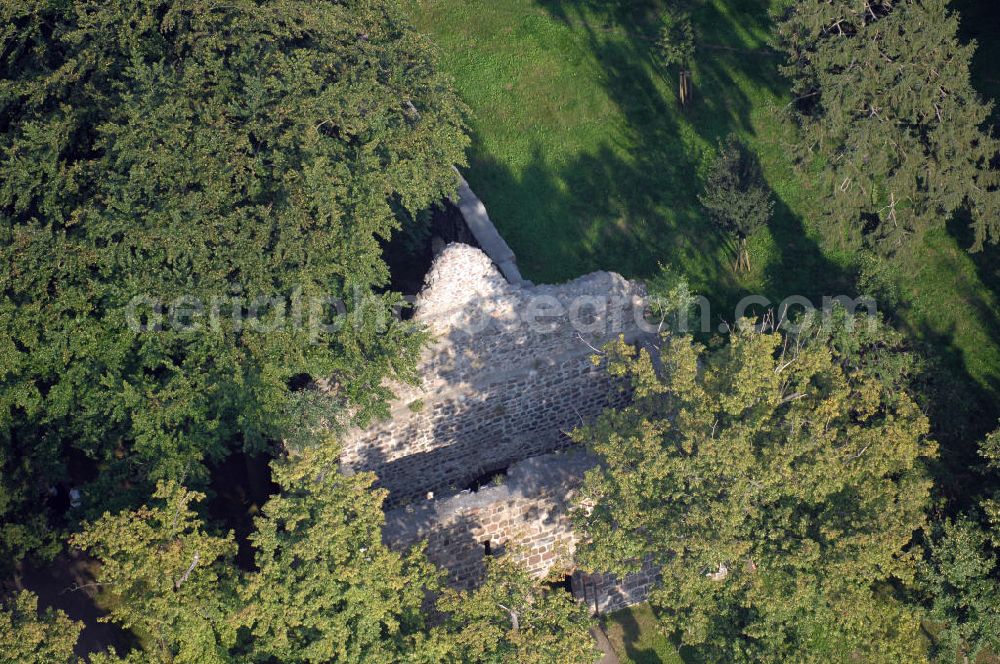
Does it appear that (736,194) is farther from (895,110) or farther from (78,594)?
(78,594)

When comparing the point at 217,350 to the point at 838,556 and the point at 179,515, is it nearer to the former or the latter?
the point at 179,515

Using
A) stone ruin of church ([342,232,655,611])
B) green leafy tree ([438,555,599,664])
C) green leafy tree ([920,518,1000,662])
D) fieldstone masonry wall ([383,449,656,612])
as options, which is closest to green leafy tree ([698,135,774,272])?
stone ruin of church ([342,232,655,611])

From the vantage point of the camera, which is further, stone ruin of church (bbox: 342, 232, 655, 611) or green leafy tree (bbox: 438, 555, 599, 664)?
stone ruin of church (bbox: 342, 232, 655, 611)

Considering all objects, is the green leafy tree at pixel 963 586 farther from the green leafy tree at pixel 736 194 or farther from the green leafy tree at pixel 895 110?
the green leafy tree at pixel 736 194

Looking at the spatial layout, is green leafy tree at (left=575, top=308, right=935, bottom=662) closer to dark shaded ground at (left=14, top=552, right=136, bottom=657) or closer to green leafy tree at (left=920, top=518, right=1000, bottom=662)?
green leafy tree at (left=920, top=518, right=1000, bottom=662)

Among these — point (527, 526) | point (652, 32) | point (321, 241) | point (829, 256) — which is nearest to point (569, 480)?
point (527, 526)

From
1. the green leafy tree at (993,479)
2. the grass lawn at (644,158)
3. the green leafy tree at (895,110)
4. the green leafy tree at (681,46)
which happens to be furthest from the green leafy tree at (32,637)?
the green leafy tree at (681,46)

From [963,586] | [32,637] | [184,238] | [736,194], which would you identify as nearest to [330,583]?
[32,637]
